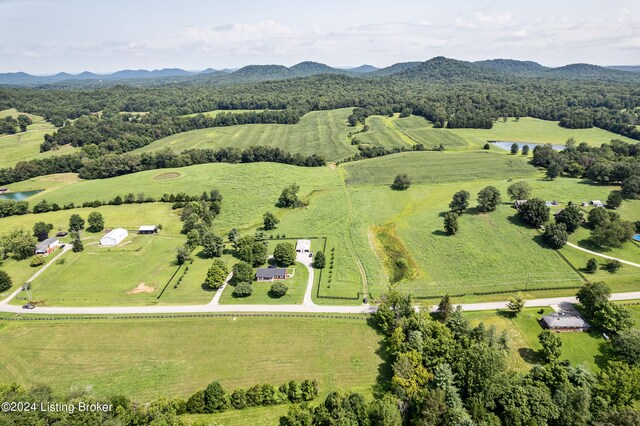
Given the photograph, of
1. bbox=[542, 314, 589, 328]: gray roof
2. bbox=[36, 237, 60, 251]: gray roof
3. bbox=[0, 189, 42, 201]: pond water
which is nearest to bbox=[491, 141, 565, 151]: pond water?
bbox=[542, 314, 589, 328]: gray roof

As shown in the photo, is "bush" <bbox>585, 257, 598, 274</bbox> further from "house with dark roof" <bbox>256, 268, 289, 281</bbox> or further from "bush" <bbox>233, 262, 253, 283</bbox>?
"bush" <bbox>233, 262, 253, 283</bbox>

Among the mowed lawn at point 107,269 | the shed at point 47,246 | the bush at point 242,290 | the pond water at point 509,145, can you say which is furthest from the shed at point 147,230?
the pond water at point 509,145

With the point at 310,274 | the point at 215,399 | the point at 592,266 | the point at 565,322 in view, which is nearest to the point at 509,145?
the point at 592,266

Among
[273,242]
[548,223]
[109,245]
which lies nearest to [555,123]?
[548,223]

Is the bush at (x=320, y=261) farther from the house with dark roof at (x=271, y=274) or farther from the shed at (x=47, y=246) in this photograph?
the shed at (x=47, y=246)

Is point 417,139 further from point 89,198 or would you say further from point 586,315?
point 89,198

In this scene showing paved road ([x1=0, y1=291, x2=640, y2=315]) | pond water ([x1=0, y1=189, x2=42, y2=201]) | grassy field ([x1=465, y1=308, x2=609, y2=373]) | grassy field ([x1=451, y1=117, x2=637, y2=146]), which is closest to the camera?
grassy field ([x1=465, y1=308, x2=609, y2=373])
